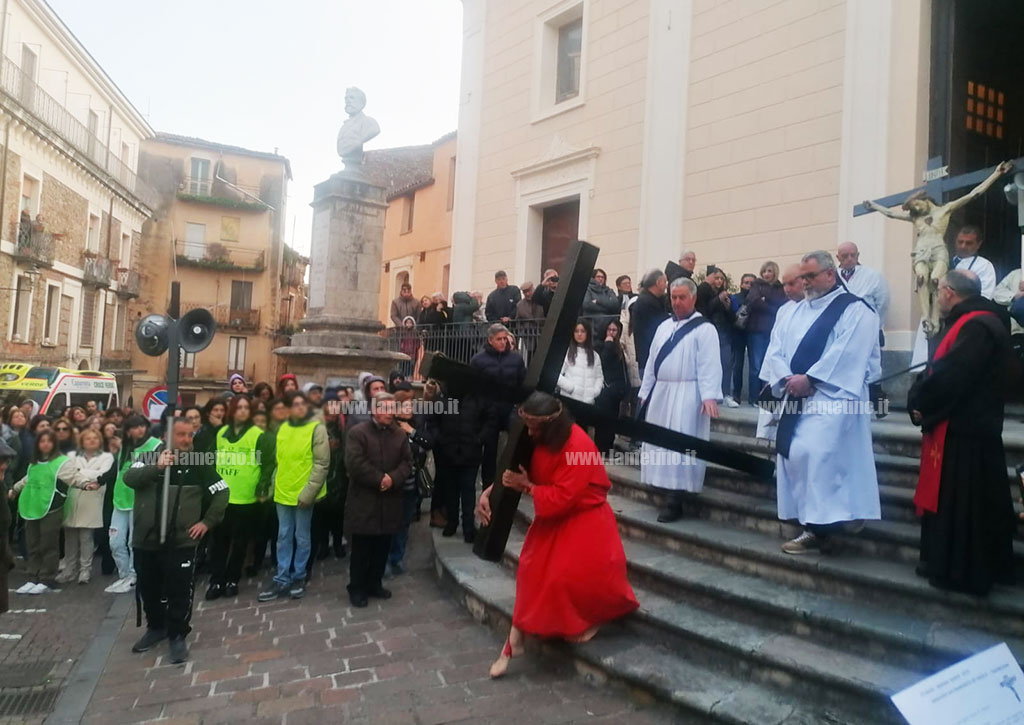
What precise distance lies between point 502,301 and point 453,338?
1072mm

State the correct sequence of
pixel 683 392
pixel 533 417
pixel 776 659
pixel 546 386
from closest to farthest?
pixel 546 386 → pixel 533 417 → pixel 776 659 → pixel 683 392

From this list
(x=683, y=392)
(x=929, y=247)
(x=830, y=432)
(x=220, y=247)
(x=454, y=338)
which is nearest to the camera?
(x=830, y=432)

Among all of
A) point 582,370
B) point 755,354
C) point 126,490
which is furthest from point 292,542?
point 755,354

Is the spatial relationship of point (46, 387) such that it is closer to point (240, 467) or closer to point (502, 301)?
point (502, 301)

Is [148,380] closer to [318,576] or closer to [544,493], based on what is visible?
[318,576]

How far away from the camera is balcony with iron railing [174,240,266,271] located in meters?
37.3

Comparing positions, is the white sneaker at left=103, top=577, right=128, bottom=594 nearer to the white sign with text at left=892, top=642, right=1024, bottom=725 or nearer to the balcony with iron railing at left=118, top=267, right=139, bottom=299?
the white sign with text at left=892, top=642, right=1024, bottom=725

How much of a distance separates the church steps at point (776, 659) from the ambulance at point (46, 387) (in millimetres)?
13485

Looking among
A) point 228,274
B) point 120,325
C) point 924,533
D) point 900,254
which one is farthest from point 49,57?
point 924,533

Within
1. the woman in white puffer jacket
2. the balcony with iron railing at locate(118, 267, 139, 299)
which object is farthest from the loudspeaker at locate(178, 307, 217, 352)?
the balcony with iron railing at locate(118, 267, 139, 299)

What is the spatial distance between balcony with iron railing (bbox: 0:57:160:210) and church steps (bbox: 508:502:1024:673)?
23351 mm

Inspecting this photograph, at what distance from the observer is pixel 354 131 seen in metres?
10.0

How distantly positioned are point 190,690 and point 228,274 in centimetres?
3729

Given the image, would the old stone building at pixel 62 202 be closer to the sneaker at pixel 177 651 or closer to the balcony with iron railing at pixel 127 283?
the balcony with iron railing at pixel 127 283
